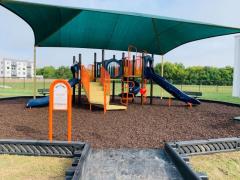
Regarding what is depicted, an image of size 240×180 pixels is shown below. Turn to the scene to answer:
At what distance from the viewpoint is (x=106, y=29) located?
44.7ft

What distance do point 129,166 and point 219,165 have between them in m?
1.63

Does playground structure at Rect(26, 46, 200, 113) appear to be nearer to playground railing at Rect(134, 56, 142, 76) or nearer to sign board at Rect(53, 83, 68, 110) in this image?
playground railing at Rect(134, 56, 142, 76)

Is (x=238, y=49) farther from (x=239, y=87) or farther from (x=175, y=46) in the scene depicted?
(x=175, y=46)

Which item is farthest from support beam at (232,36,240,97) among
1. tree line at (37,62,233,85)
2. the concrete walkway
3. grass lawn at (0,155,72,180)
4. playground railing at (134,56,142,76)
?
tree line at (37,62,233,85)

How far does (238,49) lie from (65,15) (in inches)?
793

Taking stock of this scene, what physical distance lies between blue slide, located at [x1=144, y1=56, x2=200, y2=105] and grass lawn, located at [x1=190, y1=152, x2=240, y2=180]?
764cm

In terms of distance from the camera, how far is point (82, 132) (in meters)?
7.49

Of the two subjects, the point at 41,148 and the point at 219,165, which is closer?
the point at 219,165

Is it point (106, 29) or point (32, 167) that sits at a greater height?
point (106, 29)

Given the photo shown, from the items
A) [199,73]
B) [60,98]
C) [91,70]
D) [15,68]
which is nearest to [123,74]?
[91,70]

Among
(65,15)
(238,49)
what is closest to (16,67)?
(238,49)

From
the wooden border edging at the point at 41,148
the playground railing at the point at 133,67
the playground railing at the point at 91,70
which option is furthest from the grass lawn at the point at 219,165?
the playground railing at the point at 91,70

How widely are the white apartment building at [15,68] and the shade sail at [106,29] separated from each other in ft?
393

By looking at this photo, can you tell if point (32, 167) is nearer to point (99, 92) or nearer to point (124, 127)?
point (124, 127)
